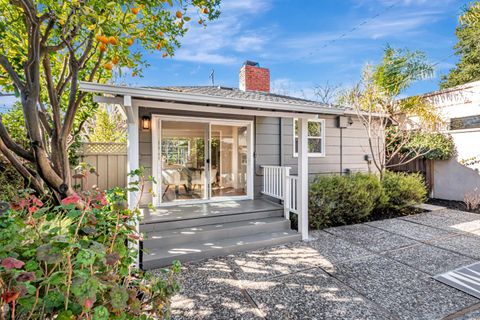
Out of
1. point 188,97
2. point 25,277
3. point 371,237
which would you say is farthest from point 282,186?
point 25,277

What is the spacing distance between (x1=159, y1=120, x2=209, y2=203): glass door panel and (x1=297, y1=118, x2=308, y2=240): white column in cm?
260

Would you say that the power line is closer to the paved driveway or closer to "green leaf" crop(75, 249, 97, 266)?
the paved driveway

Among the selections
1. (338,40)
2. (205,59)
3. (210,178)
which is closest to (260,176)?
(210,178)

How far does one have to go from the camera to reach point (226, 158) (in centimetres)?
706

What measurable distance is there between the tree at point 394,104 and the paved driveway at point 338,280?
12.2ft

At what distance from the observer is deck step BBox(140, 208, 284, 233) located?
459cm

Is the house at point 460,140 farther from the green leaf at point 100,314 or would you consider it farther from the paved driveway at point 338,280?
the green leaf at point 100,314

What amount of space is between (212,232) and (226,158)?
112 inches

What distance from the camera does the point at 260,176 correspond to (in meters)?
7.02

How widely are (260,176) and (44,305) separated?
6.05 m

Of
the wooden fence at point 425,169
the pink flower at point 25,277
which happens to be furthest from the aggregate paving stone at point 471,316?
the wooden fence at point 425,169

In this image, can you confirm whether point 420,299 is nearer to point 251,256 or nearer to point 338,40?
point 251,256

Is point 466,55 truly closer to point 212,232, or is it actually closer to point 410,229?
point 410,229

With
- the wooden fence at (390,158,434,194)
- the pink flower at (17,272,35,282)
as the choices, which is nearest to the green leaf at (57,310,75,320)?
the pink flower at (17,272,35,282)
